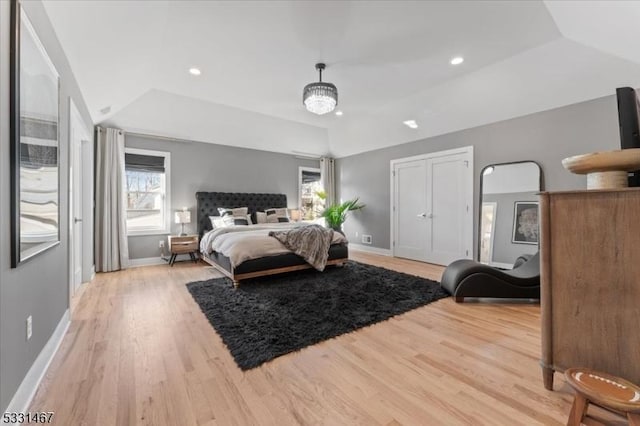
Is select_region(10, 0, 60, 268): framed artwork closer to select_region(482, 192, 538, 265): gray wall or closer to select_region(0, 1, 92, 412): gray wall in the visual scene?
select_region(0, 1, 92, 412): gray wall

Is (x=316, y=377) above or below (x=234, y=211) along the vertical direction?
below

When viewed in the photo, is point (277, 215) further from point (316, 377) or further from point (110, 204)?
point (316, 377)

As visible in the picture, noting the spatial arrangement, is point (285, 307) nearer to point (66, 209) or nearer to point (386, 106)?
point (66, 209)

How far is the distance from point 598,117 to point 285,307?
14.9ft

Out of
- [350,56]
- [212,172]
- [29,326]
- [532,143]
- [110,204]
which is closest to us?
[29,326]

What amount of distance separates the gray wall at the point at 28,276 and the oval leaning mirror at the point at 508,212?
5.07 m

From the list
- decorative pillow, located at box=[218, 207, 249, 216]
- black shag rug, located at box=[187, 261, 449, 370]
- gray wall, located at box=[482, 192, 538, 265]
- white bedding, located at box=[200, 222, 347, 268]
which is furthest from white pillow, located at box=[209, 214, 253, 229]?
gray wall, located at box=[482, 192, 538, 265]

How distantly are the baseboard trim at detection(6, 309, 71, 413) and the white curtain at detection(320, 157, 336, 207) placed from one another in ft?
19.1

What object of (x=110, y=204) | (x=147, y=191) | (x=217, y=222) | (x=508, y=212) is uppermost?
(x=147, y=191)

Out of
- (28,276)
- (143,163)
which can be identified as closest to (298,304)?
(28,276)

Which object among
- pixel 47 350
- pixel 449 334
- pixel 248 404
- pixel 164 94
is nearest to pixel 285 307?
pixel 248 404

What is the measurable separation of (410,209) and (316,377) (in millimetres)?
4496

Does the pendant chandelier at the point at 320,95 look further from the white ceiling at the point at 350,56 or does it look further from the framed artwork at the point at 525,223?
the framed artwork at the point at 525,223

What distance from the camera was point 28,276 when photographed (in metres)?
1.57
